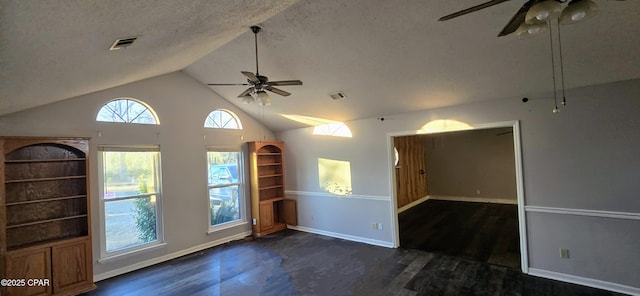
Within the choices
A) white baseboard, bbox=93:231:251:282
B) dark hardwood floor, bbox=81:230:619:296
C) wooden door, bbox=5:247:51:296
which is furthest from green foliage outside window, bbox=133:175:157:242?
wooden door, bbox=5:247:51:296

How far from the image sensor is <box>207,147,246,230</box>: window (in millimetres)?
5965

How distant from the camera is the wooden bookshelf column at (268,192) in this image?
21.2ft

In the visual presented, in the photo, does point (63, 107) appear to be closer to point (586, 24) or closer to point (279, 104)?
point (279, 104)

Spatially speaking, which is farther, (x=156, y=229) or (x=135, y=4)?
(x=156, y=229)

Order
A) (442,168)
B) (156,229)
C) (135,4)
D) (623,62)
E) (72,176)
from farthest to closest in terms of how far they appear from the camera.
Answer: (442,168), (156,229), (72,176), (623,62), (135,4)

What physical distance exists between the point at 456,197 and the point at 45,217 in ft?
33.0

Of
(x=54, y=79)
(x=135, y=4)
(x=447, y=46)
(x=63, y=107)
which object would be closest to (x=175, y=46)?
(x=54, y=79)

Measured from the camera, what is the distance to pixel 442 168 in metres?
9.87

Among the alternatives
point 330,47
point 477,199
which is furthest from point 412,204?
point 330,47

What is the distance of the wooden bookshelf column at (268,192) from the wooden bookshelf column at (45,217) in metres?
3.00

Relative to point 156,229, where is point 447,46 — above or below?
above

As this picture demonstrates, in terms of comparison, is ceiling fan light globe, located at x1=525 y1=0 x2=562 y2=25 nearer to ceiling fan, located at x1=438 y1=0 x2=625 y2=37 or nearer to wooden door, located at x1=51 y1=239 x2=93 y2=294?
ceiling fan, located at x1=438 y1=0 x2=625 y2=37

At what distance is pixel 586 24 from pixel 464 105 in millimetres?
1943

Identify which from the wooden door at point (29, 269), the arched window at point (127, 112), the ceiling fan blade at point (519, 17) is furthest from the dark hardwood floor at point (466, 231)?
the wooden door at point (29, 269)
